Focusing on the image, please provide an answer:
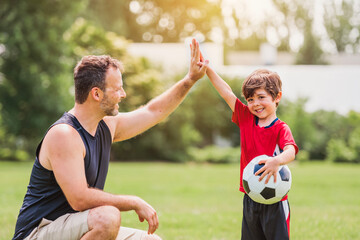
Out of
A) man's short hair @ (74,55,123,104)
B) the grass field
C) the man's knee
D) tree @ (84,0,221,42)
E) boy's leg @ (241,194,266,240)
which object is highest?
tree @ (84,0,221,42)

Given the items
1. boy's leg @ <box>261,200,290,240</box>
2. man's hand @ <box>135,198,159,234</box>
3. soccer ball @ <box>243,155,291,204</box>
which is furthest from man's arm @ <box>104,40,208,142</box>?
boy's leg @ <box>261,200,290,240</box>

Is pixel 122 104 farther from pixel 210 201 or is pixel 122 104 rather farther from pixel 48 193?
pixel 48 193

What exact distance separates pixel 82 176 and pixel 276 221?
1528 mm

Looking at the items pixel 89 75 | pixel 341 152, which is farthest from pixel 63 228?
pixel 341 152

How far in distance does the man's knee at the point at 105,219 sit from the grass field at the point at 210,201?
7.73 feet

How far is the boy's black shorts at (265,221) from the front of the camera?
12.3 ft

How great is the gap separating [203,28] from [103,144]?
4249cm

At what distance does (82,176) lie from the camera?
134 inches

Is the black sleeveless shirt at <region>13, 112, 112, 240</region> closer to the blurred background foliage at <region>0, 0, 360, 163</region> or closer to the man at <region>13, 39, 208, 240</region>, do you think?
the man at <region>13, 39, 208, 240</region>

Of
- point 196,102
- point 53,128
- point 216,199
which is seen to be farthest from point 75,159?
point 196,102

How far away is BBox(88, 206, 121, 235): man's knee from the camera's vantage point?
339 cm

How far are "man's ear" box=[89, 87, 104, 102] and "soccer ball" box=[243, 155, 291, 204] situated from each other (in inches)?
49.4

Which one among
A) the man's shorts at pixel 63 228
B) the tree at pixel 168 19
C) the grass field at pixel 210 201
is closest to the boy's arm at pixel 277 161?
the man's shorts at pixel 63 228

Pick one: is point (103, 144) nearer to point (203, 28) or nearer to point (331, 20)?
point (203, 28)
